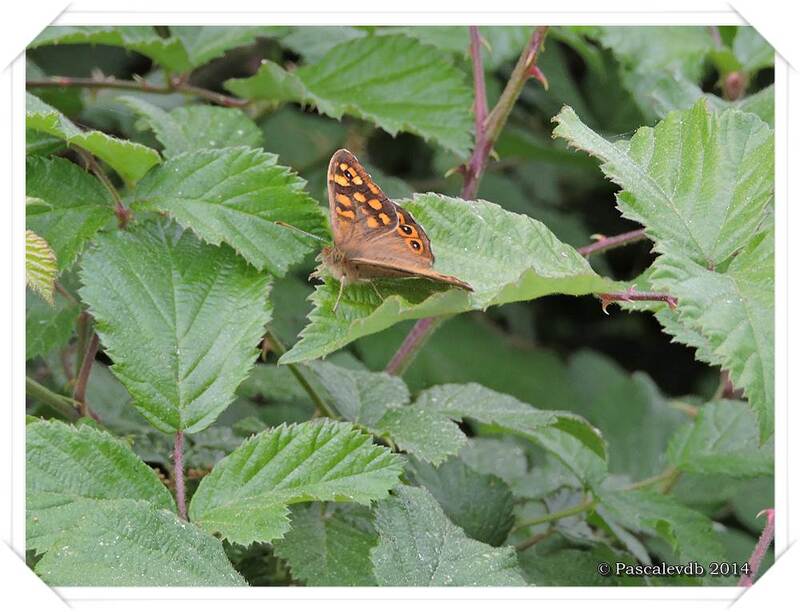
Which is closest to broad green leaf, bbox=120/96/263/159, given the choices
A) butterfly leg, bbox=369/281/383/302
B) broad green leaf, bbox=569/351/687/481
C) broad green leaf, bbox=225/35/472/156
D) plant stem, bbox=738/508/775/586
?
broad green leaf, bbox=225/35/472/156

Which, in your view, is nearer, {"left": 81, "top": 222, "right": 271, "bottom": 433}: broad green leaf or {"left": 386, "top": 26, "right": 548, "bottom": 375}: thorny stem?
{"left": 81, "top": 222, "right": 271, "bottom": 433}: broad green leaf

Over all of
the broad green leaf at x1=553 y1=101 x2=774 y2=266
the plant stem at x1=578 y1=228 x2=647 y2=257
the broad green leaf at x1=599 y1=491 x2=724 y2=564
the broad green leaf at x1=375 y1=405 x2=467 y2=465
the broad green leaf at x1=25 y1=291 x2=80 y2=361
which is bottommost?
the broad green leaf at x1=599 y1=491 x2=724 y2=564

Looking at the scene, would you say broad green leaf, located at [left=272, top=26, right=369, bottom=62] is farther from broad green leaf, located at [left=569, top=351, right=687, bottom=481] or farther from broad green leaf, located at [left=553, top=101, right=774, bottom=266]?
broad green leaf, located at [left=569, top=351, right=687, bottom=481]

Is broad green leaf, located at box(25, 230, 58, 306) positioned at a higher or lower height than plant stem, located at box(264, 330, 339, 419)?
higher

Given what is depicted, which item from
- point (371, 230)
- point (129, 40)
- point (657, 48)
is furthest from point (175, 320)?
point (657, 48)
